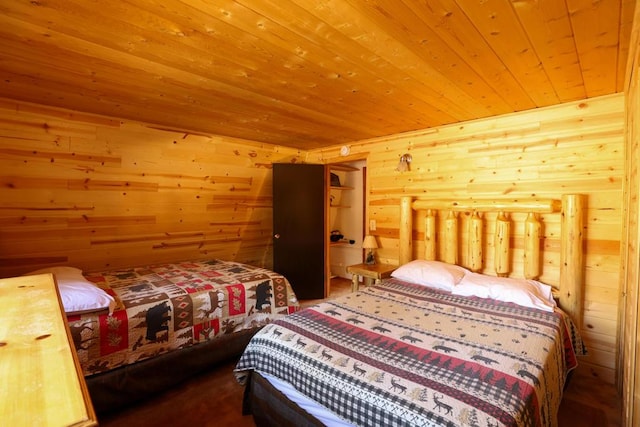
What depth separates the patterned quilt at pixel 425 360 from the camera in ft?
3.76

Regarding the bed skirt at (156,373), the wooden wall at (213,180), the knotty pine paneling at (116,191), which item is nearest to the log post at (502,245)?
the wooden wall at (213,180)

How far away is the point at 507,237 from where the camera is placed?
8.43ft

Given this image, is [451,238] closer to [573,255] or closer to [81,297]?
[573,255]

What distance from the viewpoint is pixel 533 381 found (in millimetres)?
1275

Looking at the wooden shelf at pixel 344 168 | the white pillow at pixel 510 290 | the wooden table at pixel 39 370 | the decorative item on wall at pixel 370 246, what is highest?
the wooden shelf at pixel 344 168

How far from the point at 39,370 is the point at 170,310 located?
171 centimetres

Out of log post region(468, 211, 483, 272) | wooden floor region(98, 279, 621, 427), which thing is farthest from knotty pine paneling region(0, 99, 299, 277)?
log post region(468, 211, 483, 272)

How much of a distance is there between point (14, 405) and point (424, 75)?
2.19 m

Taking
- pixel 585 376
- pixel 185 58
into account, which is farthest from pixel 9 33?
pixel 585 376

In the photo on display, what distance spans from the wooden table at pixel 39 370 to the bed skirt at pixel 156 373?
A: 4.09 feet

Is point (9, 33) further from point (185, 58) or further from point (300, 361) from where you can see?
point (300, 361)

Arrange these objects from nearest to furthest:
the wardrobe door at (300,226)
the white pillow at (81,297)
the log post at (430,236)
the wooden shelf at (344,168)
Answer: the white pillow at (81,297), the log post at (430,236), the wardrobe door at (300,226), the wooden shelf at (344,168)

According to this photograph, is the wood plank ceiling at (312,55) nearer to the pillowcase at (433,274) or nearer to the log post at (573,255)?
the log post at (573,255)

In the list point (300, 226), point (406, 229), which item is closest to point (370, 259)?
point (406, 229)
